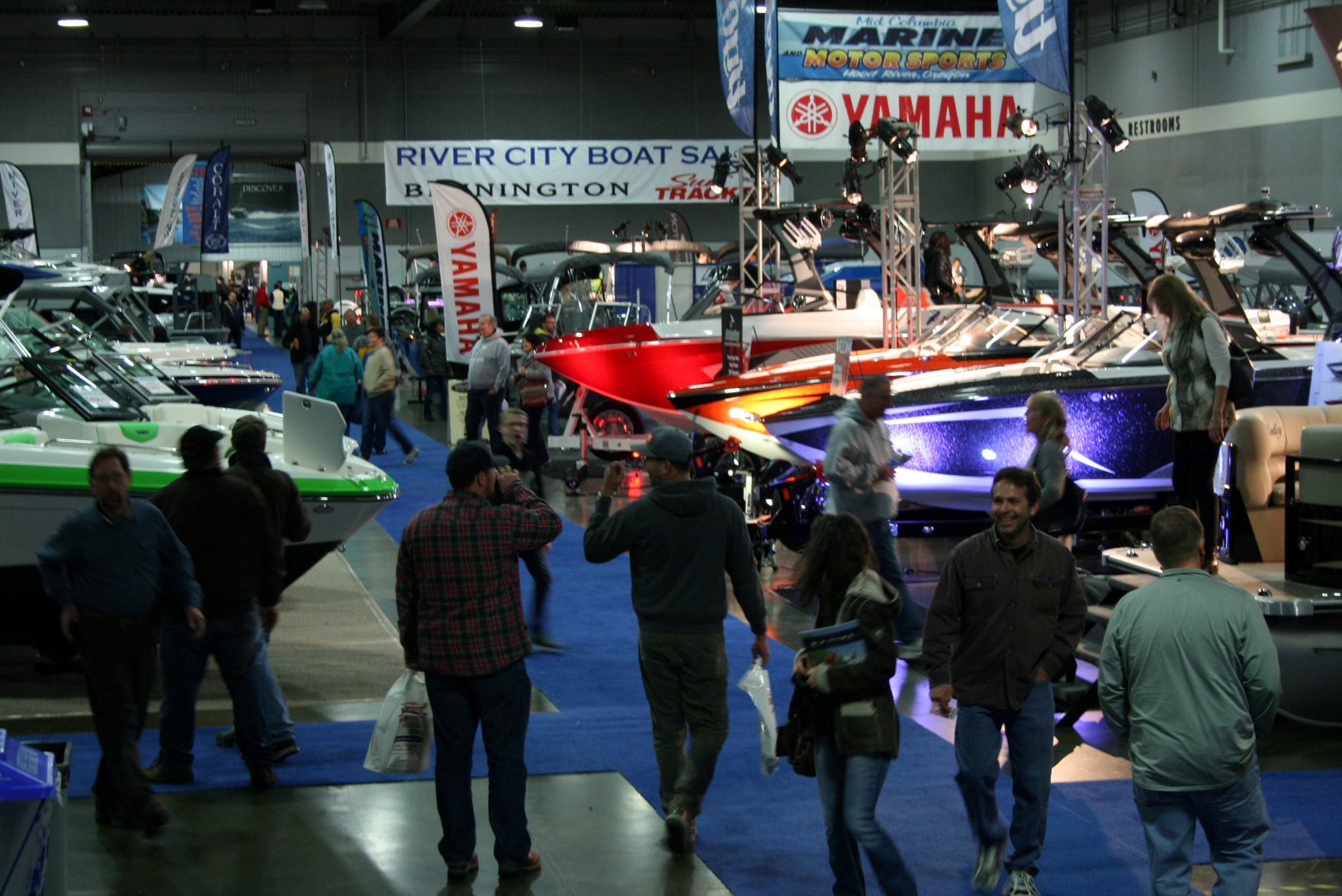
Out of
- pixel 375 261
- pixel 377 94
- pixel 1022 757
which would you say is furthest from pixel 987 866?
pixel 377 94

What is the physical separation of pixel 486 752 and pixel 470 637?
407 mm

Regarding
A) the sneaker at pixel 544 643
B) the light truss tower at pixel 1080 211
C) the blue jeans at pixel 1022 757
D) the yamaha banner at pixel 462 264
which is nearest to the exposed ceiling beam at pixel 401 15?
the yamaha banner at pixel 462 264

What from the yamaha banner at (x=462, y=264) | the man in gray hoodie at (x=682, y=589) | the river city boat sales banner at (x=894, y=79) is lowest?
the man in gray hoodie at (x=682, y=589)

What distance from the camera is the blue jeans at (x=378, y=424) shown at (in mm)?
16469

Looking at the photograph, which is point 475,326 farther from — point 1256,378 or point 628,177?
point 628,177

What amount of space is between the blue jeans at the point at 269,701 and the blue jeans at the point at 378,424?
10.1 meters

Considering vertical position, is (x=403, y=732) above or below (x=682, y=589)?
below

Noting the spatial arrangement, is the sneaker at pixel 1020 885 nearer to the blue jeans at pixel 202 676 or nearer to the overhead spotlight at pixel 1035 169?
the blue jeans at pixel 202 676

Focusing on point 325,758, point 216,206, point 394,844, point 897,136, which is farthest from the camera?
point 216,206

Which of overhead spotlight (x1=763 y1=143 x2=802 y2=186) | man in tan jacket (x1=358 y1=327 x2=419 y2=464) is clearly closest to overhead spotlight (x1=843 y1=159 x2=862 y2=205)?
overhead spotlight (x1=763 y1=143 x2=802 y2=186)

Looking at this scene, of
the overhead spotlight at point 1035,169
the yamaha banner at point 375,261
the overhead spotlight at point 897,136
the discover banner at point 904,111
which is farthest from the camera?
the yamaha banner at point 375,261

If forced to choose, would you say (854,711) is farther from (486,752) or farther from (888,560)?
(888,560)

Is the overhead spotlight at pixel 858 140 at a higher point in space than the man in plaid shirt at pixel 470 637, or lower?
higher

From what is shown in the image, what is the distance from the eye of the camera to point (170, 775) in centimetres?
608
